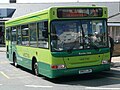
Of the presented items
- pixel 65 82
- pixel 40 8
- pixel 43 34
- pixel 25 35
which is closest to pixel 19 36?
pixel 25 35

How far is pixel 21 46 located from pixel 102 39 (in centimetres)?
501

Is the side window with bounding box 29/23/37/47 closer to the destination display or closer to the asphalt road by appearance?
the asphalt road

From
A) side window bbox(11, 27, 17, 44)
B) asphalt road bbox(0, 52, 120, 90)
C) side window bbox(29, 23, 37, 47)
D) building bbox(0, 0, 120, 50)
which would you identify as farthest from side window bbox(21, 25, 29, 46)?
building bbox(0, 0, 120, 50)

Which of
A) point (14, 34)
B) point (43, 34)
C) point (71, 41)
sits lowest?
point (71, 41)

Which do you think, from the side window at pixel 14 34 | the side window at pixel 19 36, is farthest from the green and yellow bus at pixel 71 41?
the side window at pixel 14 34

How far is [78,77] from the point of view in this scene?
1419cm

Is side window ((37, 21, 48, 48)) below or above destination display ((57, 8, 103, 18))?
below

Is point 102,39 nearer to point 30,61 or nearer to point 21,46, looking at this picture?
point 30,61

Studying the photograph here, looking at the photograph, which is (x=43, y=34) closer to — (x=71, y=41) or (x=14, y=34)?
(x=71, y=41)

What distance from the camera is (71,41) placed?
42.1 ft

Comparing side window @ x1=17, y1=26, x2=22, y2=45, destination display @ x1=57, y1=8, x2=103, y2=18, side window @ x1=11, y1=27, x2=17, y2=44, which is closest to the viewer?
destination display @ x1=57, y1=8, x2=103, y2=18

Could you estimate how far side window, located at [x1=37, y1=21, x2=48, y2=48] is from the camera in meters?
13.0

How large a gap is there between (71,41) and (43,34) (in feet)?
3.50

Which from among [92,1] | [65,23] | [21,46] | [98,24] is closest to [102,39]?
[98,24]
